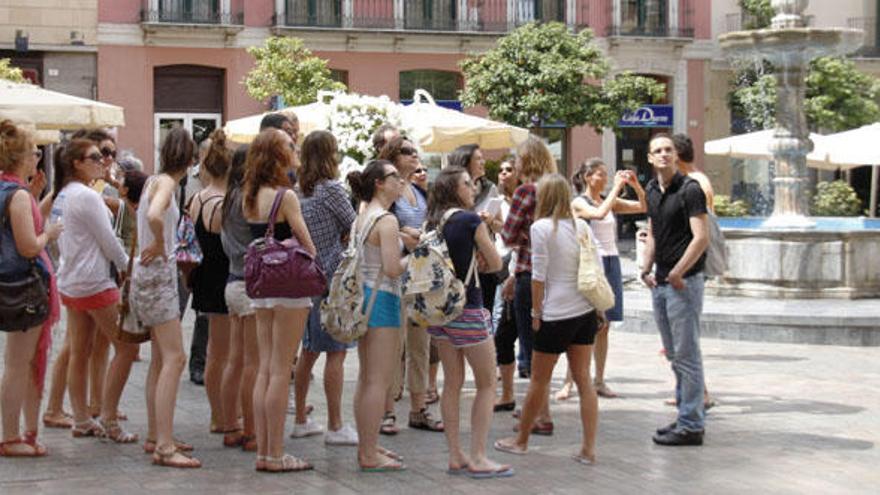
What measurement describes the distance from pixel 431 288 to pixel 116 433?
2398mm

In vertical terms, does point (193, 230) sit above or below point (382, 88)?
below

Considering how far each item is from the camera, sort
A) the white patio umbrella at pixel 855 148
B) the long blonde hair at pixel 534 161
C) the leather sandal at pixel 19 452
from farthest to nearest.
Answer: the white patio umbrella at pixel 855 148 → the long blonde hair at pixel 534 161 → the leather sandal at pixel 19 452

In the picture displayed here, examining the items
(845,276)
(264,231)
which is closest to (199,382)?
(264,231)

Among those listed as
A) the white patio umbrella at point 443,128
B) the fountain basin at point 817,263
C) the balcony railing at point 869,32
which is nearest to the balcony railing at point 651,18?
the balcony railing at point 869,32

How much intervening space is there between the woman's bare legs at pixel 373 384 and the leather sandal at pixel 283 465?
34 centimetres

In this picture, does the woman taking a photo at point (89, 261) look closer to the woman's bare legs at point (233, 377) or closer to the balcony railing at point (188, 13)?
the woman's bare legs at point (233, 377)

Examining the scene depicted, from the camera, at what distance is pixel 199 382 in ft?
36.6

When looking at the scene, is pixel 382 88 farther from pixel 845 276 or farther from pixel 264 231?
pixel 264 231

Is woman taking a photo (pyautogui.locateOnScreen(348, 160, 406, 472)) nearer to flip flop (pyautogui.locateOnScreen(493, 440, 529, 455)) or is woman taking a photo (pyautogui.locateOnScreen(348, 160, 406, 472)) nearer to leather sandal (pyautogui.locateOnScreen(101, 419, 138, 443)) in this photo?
flip flop (pyautogui.locateOnScreen(493, 440, 529, 455))

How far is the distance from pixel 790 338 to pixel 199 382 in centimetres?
625

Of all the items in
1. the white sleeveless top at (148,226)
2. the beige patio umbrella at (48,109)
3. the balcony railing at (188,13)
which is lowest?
the white sleeveless top at (148,226)

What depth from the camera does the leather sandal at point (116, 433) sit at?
8.64 metres

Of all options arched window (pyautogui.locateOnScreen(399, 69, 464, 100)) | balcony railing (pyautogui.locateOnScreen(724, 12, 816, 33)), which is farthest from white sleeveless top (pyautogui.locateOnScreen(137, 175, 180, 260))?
balcony railing (pyautogui.locateOnScreen(724, 12, 816, 33))

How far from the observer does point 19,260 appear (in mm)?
8016
